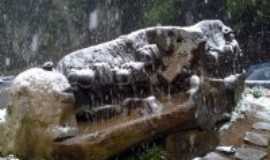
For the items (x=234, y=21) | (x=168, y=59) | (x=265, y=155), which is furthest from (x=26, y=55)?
(x=265, y=155)

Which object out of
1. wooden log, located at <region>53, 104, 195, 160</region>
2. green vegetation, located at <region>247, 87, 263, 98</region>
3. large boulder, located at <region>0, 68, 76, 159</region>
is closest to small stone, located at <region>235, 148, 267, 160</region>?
wooden log, located at <region>53, 104, 195, 160</region>

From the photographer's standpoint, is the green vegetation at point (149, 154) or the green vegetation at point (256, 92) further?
the green vegetation at point (256, 92)

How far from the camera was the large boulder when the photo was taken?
249 inches

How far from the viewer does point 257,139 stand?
7.11 m

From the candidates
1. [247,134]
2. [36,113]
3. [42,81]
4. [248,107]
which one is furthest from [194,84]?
[36,113]

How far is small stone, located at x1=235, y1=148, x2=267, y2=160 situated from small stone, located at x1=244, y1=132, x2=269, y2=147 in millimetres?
287

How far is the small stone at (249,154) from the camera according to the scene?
257 inches

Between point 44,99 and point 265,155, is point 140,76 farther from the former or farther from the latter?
point 265,155

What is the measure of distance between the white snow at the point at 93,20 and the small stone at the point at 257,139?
58.3 feet

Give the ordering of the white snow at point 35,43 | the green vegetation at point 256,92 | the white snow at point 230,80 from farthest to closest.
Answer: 1. the white snow at point 35,43
2. the green vegetation at point 256,92
3. the white snow at point 230,80

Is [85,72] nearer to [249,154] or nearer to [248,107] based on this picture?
[249,154]

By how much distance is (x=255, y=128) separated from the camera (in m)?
7.60

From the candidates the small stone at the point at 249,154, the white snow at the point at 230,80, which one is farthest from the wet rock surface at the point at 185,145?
the white snow at the point at 230,80

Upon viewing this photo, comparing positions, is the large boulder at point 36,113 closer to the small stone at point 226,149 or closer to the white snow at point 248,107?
the small stone at point 226,149
